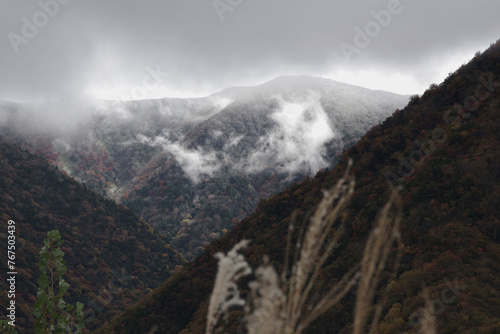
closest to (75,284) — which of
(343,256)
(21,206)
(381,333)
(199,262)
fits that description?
(21,206)

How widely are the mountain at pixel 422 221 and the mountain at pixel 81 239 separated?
62.4 meters

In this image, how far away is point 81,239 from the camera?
133 meters

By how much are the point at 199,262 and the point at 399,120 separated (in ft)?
110

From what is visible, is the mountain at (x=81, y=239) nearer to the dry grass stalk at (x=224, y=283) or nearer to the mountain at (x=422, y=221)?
the mountain at (x=422, y=221)

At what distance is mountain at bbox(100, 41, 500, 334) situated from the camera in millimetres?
16703

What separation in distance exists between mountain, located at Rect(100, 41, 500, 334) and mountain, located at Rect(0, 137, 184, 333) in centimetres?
6244

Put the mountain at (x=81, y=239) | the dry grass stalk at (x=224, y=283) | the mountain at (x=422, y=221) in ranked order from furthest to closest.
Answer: the mountain at (x=81, y=239)
the mountain at (x=422, y=221)
the dry grass stalk at (x=224, y=283)

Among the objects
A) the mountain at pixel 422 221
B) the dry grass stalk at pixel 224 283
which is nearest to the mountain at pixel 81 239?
the mountain at pixel 422 221

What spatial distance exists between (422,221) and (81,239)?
135 m

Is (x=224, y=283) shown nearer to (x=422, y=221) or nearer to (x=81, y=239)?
(x=422, y=221)

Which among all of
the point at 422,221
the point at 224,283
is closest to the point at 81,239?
the point at 422,221

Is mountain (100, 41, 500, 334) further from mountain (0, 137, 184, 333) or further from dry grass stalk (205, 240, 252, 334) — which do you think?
mountain (0, 137, 184, 333)

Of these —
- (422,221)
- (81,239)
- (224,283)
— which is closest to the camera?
(224,283)

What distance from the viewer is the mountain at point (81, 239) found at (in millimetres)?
101000
